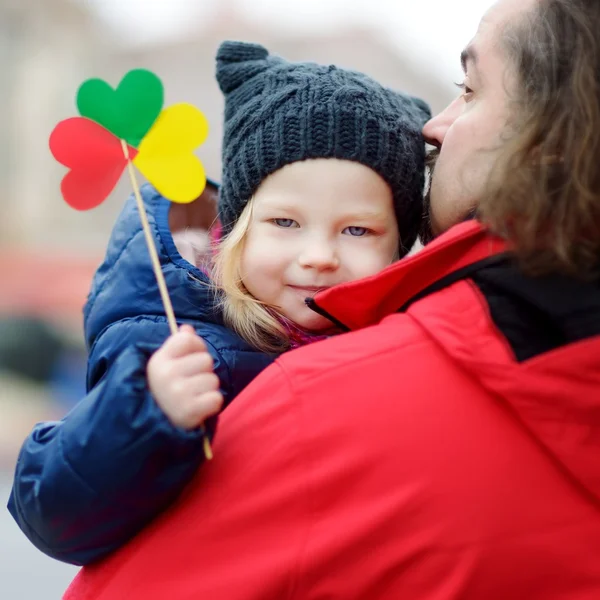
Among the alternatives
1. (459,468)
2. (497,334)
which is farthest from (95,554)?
(497,334)

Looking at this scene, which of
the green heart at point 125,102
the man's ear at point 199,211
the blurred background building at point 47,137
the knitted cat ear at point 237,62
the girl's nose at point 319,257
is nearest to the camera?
the green heart at point 125,102

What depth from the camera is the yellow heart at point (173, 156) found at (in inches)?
45.6

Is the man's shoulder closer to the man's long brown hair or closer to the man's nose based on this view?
the man's long brown hair

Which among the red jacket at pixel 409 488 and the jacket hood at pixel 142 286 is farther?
the jacket hood at pixel 142 286

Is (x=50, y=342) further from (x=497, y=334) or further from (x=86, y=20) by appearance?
(x=497, y=334)

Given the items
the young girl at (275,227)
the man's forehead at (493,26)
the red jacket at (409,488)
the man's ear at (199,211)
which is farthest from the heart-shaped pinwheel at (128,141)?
the man's ear at (199,211)

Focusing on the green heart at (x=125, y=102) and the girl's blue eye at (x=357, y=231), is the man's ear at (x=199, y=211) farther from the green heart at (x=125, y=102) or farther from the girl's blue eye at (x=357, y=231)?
the green heart at (x=125, y=102)

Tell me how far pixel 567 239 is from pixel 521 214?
67 mm

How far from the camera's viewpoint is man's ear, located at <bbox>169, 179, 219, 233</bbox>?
73.5 inches

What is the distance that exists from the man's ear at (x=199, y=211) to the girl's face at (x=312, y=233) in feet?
1.41

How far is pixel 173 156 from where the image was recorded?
1.17 m

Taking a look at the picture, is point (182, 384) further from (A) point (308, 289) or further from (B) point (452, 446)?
(A) point (308, 289)

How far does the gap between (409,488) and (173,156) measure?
58cm

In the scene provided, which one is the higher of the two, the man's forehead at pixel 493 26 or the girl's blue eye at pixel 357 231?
the man's forehead at pixel 493 26
